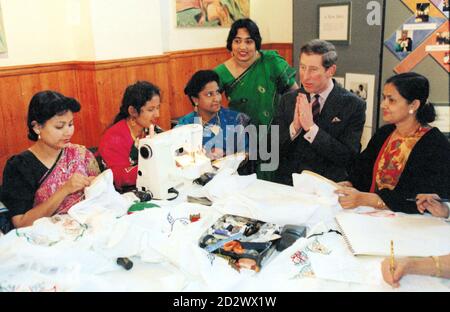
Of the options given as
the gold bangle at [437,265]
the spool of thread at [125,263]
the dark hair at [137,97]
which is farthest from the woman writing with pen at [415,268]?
the dark hair at [137,97]

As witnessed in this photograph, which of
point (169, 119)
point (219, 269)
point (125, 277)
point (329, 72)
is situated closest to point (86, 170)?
point (125, 277)

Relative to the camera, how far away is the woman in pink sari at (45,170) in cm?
159

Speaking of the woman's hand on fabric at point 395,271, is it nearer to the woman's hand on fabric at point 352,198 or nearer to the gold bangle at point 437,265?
the gold bangle at point 437,265

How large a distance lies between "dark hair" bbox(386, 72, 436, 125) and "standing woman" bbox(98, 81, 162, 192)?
3.68ft

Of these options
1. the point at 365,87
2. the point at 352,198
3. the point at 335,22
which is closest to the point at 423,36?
the point at 365,87

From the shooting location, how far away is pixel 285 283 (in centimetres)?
115

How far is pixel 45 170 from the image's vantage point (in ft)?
5.55

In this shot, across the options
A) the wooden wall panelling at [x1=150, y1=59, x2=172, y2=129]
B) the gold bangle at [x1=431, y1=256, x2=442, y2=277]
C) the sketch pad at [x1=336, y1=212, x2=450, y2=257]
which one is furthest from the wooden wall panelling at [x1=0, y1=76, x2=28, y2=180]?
the gold bangle at [x1=431, y1=256, x2=442, y2=277]

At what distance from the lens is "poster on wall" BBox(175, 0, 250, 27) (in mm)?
4301

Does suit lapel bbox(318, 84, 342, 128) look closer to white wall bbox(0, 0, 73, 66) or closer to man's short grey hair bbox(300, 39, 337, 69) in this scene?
man's short grey hair bbox(300, 39, 337, 69)

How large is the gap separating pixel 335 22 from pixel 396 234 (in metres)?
2.18

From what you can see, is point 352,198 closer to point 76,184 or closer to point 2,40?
point 76,184

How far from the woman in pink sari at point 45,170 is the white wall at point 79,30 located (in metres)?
1.76
